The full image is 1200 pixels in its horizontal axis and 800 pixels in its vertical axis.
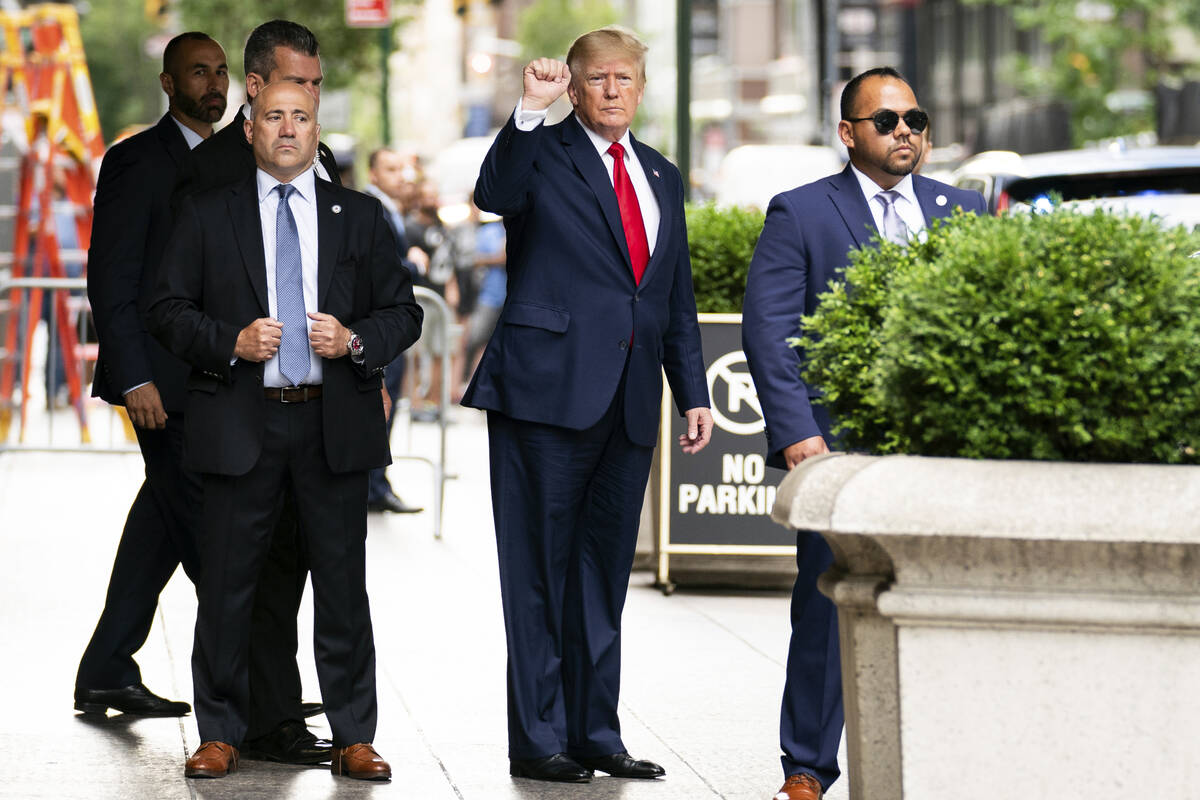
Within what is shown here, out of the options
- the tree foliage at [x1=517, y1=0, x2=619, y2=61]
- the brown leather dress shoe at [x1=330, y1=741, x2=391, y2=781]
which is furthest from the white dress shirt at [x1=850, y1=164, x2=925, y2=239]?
the tree foliage at [x1=517, y1=0, x2=619, y2=61]

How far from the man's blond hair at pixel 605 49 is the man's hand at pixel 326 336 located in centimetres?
99

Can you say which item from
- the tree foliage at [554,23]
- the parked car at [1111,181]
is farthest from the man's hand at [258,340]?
the tree foliage at [554,23]

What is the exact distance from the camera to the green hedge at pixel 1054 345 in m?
3.60

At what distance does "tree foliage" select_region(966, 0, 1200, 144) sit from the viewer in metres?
32.8

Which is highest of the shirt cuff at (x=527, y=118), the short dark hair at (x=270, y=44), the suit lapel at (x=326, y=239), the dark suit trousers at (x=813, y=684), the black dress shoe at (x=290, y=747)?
the short dark hair at (x=270, y=44)

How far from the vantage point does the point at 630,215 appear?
5.81m

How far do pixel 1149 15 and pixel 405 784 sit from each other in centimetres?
3028

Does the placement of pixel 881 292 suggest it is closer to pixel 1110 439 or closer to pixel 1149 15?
pixel 1110 439

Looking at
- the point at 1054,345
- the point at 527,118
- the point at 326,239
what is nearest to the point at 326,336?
the point at 326,239

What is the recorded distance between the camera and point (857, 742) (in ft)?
12.8

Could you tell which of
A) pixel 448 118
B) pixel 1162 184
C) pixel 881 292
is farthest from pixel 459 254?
pixel 448 118

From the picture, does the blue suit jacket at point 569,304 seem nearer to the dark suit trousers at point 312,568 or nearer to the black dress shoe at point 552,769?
the dark suit trousers at point 312,568

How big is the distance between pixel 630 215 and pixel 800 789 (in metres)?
1.72

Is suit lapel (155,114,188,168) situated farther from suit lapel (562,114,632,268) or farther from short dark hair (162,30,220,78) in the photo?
suit lapel (562,114,632,268)
